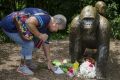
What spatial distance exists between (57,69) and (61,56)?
1126 millimetres

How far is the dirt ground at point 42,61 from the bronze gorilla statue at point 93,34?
0.41 metres

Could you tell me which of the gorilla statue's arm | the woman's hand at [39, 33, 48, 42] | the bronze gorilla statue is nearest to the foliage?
the gorilla statue's arm

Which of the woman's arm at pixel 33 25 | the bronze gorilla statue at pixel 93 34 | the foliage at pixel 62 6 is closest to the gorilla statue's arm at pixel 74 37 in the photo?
the bronze gorilla statue at pixel 93 34

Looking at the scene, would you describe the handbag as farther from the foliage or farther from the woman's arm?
the foliage

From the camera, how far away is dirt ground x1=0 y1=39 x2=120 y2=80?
235 inches

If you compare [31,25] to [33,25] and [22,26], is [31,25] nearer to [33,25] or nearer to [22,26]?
[33,25]

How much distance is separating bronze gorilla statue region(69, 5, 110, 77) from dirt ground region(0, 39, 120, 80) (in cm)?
41

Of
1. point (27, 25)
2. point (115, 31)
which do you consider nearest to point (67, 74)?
point (27, 25)

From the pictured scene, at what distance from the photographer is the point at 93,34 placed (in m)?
6.05

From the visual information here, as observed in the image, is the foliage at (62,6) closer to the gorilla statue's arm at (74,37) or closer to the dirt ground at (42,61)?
the dirt ground at (42,61)

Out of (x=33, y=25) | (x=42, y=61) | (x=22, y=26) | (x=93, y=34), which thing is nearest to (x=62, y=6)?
(x=42, y=61)

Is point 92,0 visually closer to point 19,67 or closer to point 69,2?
point 69,2

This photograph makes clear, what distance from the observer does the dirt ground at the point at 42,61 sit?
5.97 m

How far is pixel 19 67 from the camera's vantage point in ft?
20.1
